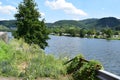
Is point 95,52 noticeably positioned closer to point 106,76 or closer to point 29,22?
point 29,22

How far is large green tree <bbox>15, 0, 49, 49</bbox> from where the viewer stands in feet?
157

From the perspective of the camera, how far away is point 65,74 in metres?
13.5

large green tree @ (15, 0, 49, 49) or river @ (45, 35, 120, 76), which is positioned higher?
large green tree @ (15, 0, 49, 49)

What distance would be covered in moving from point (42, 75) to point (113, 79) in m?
4.01

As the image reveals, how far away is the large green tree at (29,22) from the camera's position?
4800 centimetres

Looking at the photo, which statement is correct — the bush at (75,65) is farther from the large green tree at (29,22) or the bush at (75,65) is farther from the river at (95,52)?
the large green tree at (29,22)

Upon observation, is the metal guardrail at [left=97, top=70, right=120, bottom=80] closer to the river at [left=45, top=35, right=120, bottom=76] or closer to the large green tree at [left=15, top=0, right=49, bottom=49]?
the river at [left=45, top=35, right=120, bottom=76]

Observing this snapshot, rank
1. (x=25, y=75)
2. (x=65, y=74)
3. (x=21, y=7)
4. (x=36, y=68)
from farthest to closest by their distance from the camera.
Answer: (x=21, y=7), (x=65, y=74), (x=36, y=68), (x=25, y=75)

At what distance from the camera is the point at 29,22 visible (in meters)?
47.8

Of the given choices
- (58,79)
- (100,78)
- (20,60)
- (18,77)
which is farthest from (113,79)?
(20,60)

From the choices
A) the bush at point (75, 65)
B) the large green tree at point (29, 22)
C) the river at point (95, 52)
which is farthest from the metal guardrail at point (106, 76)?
the large green tree at point (29, 22)

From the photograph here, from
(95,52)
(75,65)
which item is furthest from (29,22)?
(95,52)

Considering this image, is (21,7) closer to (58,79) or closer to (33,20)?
(33,20)

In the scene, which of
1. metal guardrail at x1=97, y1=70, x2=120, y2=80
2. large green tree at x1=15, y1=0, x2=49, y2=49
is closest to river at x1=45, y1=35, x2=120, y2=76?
large green tree at x1=15, y1=0, x2=49, y2=49
